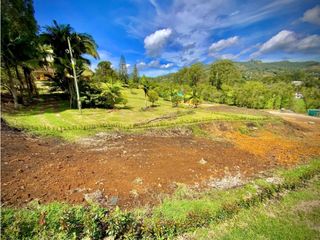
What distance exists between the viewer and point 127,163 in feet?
26.2

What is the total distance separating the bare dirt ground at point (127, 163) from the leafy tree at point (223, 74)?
49.7m

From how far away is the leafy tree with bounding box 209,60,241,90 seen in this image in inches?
2336

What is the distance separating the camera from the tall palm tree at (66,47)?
1641 cm

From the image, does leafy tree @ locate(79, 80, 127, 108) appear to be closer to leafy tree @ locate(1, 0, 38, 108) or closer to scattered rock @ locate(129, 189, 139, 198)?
leafy tree @ locate(1, 0, 38, 108)

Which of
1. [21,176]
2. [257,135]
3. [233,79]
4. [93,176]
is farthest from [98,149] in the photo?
[233,79]

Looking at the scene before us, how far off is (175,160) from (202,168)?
125 centimetres

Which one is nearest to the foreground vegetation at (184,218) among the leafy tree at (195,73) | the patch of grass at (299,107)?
the patch of grass at (299,107)

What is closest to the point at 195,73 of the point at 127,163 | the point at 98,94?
the point at 98,94

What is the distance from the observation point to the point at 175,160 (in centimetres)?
877

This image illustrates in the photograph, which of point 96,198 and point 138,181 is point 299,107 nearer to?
point 138,181

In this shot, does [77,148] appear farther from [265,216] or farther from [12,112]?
[12,112]

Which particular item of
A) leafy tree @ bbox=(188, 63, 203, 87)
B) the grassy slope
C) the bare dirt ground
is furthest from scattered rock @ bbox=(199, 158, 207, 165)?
leafy tree @ bbox=(188, 63, 203, 87)

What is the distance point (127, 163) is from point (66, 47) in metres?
14.4

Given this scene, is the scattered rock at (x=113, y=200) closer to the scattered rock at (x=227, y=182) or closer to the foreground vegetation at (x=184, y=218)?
the foreground vegetation at (x=184, y=218)
